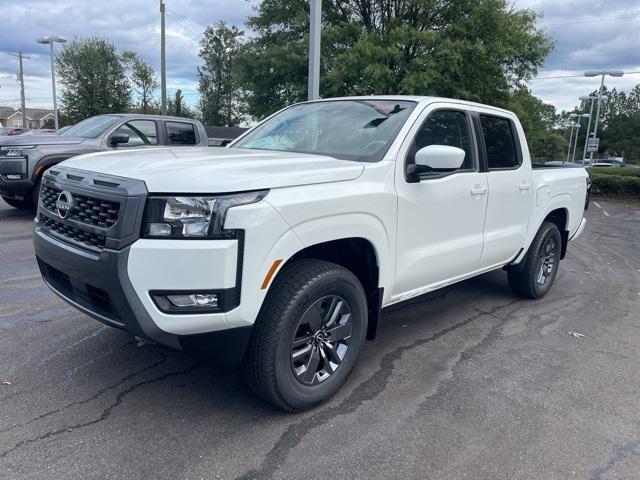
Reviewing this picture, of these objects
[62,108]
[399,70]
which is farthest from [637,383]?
[62,108]

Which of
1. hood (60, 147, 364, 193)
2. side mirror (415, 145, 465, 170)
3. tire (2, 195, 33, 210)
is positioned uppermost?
side mirror (415, 145, 465, 170)

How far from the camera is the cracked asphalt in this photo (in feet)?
8.57

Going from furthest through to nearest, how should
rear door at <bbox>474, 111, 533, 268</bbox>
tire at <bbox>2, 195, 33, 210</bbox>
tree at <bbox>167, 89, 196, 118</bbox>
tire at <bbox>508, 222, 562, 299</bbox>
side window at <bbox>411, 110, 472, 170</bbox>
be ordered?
tree at <bbox>167, 89, 196, 118</bbox>
tire at <bbox>2, 195, 33, 210</bbox>
tire at <bbox>508, 222, 562, 299</bbox>
rear door at <bbox>474, 111, 533, 268</bbox>
side window at <bbox>411, 110, 472, 170</bbox>

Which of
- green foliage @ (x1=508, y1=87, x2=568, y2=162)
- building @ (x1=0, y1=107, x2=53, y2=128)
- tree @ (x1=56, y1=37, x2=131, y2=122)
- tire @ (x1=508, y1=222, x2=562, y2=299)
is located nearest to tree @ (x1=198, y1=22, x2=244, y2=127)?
tree @ (x1=56, y1=37, x2=131, y2=122)

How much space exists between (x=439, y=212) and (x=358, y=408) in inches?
58.9

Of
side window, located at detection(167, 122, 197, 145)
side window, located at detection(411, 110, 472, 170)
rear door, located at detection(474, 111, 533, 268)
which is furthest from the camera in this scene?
side window, located at detection(167, 122, 197, 145)

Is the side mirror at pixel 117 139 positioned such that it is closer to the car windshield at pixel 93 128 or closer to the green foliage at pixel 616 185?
the car windshield at pixel 93 128

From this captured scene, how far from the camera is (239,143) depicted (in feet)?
14.6

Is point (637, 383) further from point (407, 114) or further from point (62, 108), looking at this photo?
point (62, 108)

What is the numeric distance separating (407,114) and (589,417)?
2290 millimetres

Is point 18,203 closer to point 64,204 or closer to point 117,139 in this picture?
point 117,139

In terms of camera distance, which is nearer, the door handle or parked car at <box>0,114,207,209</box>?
the door handle

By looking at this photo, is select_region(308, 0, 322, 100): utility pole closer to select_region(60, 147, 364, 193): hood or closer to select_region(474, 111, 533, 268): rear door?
select_region(474, 111, 533, 268): rear door

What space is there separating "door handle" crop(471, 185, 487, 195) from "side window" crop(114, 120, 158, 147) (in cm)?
675
